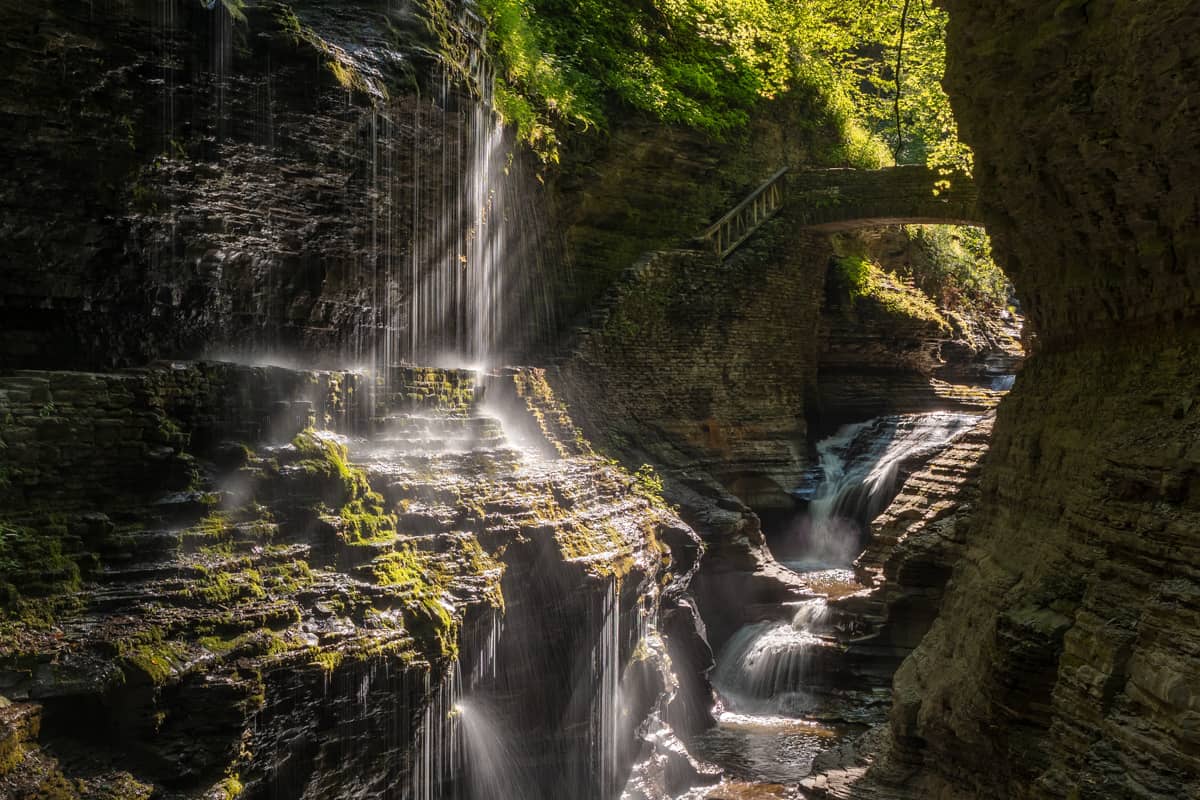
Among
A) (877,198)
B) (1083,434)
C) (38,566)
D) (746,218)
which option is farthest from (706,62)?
(38,566)

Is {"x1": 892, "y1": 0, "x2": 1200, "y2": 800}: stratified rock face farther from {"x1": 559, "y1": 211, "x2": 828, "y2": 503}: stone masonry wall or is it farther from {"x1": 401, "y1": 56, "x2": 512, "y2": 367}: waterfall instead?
{"x1": 559, "y1": 211, "x2": 828, "y2": 503}: stone masonry wall

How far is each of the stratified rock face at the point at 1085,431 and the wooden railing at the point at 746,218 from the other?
40.6ft

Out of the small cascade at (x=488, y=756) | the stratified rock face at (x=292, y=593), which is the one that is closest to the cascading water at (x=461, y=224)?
the stratified rock face at (x=292, y=593)

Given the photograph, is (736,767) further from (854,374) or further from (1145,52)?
(854,374)

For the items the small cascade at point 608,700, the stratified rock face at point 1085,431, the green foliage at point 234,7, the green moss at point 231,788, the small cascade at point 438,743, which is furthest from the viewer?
the small cascade at point 608,700

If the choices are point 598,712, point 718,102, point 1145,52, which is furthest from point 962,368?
point 1145,52

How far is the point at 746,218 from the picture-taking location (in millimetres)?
19641

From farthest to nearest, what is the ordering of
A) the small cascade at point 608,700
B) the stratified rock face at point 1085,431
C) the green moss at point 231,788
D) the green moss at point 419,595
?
the small cascade at point 608,700 → the green moss at point 419,595 → the green moss at point 231,788 → the stratified rock face at point 1085,431

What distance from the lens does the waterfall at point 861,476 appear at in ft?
56.9

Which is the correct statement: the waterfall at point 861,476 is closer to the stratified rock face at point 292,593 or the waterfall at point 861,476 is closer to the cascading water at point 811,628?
the cascading water at point 811,628

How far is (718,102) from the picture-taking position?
774 inches

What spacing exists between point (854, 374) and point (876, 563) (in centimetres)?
975

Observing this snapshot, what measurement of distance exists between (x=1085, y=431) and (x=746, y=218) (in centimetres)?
1474

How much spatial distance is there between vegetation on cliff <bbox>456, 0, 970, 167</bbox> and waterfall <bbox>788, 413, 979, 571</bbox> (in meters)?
5.43
